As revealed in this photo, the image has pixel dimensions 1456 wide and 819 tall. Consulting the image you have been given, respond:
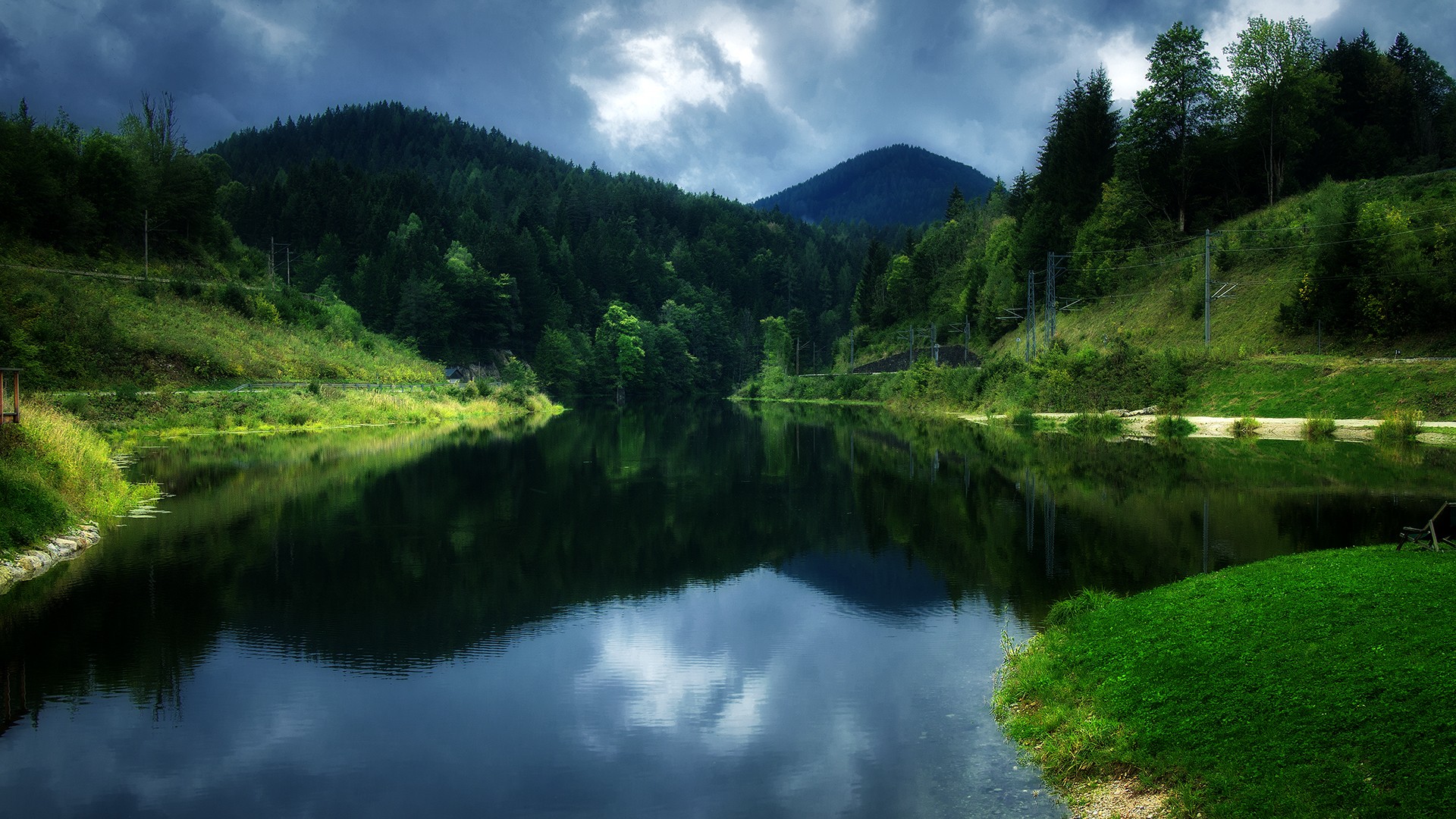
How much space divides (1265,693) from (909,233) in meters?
120

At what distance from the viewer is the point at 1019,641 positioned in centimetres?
1162

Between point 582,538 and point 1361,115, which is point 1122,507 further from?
point 1361,115

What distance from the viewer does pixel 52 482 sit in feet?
59.0

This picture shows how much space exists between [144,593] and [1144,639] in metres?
14.4

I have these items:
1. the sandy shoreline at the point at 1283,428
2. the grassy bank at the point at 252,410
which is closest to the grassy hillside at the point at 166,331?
the grassy bank at the point at 252,410

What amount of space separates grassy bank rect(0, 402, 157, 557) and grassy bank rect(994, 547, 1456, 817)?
1632 centimetres

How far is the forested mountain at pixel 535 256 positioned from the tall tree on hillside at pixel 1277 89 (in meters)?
75.2

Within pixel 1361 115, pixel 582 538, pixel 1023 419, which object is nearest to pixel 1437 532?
pixel 582 538

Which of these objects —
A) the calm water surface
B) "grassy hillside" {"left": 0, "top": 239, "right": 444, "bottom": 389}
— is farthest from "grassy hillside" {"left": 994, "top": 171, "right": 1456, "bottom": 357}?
"grassy hillside" {"left": 0, "top": 239, "right": 444, "bottom": 389}

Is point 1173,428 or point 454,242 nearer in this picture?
point 1173,428

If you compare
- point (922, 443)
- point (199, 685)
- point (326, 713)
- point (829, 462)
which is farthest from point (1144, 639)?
point (922, 443)

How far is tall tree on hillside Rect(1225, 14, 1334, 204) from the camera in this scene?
63656 mm

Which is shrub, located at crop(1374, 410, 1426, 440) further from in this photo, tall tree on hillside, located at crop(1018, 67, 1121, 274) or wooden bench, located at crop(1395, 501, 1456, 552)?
tall tree on hillside, located at crop(1018, 67, 1121, 274)

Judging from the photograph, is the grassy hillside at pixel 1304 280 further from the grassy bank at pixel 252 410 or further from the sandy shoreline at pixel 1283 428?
the grassy bank at pixel 252 410
